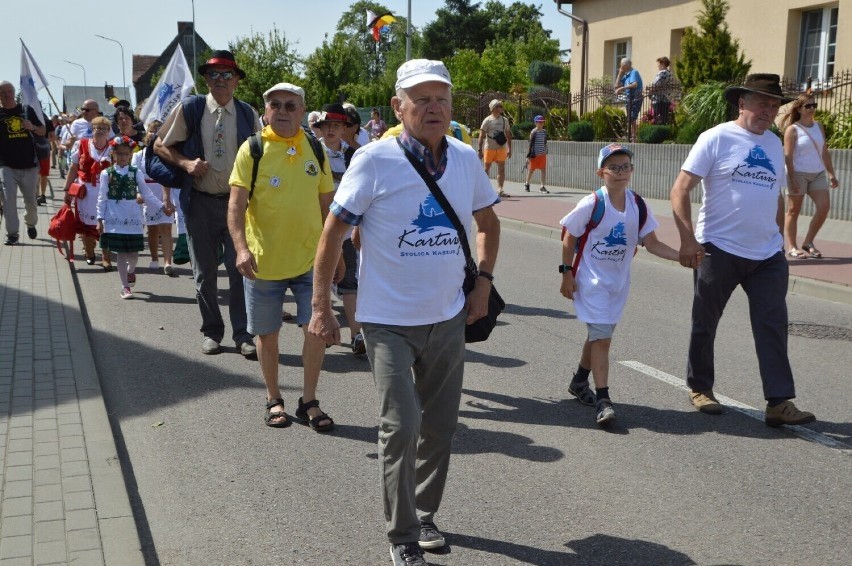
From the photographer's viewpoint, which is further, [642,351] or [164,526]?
[642,351]

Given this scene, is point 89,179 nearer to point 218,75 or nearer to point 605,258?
point 218,75

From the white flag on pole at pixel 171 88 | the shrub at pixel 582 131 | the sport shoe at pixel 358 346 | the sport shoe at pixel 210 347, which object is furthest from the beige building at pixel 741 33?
the sport shoe at pixel 210 347

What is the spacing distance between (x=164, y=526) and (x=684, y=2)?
935 inches

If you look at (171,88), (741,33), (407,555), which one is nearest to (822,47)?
(741,33)

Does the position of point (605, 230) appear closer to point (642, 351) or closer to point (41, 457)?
point (642, 351)

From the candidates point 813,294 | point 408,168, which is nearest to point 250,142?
point 408,168

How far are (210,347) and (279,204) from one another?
84.6 inches

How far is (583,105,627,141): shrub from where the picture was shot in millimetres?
22625

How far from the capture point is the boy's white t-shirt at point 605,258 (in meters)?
5.80

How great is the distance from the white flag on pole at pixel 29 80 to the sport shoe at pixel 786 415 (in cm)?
1279

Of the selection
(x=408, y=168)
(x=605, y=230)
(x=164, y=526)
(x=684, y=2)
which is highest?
(x=684, y=2)

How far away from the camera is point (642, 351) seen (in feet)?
25.1

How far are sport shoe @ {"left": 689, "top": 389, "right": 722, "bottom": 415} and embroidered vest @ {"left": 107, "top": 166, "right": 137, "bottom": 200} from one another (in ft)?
22.6

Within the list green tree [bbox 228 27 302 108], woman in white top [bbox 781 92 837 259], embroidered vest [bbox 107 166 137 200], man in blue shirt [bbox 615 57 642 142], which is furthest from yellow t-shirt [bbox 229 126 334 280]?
green tree [bbox 228 27 302 108]
